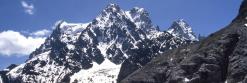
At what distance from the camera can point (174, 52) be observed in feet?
627

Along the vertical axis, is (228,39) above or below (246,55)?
above

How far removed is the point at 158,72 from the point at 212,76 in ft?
99.8

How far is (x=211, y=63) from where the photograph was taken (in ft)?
502

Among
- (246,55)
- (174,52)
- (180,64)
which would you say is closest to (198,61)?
(180,64)

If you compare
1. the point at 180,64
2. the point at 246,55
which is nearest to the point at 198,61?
the point at 180,64

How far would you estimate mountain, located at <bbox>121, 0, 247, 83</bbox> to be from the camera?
142m

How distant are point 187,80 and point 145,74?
32399mm

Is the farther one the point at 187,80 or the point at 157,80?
the point at 157,80

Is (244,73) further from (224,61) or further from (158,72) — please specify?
(158,72)

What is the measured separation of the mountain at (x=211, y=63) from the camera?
141875mm

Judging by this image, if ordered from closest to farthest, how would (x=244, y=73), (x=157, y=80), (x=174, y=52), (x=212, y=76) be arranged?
1. (x=244, y=73)
2. (x=212, y=76)
3. (x=157, y=80)
4. (x=174, y=52)

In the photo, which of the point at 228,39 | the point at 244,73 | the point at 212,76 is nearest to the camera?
the point at 244,73

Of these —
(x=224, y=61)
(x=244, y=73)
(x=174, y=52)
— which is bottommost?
(x=244, y=73)

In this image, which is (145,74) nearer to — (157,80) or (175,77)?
(157,80)
